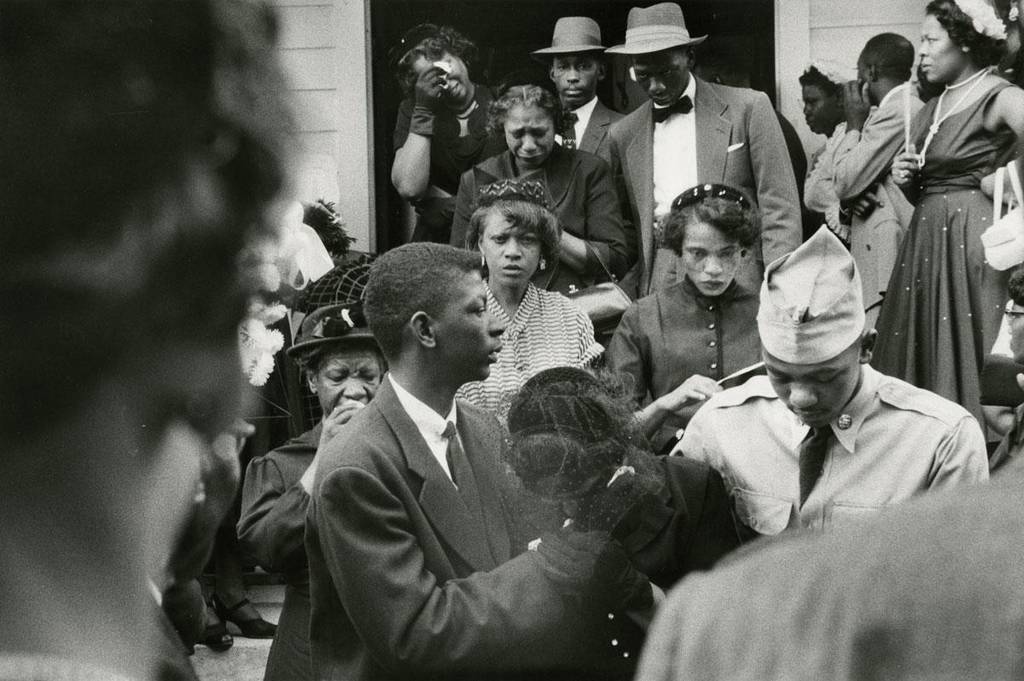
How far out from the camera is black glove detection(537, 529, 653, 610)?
2.70 m

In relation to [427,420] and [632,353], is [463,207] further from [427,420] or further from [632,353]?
[427,420]

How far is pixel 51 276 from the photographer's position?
0.74 m

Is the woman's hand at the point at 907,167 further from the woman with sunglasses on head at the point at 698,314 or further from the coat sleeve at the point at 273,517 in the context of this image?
the coat sleeve at the point at 273,517

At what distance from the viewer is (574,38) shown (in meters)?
5.02

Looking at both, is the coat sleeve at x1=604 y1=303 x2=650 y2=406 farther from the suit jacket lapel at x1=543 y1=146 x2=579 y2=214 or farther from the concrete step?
the concrete step

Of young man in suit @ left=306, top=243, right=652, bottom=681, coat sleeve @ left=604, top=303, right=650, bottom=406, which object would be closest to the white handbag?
coat sleeve @ left=604, top=303, right=650, bottom=406

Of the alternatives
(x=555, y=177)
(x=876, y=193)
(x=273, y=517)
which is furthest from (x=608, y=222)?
(x=273, y=517)

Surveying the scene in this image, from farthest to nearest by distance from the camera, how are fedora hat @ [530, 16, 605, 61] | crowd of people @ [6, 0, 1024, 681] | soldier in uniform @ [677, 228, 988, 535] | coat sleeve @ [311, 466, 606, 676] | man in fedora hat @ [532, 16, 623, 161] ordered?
fedora hat @ [530, 16, 605, 61]
man in fedora hat @ [532, 16, 623, 161]
soldier in uniform @ [677, 228, 988, 535]
coat sleeve @ [311, 466, 606, 676]
crowd of people @ [6, 0, 1024, 681]

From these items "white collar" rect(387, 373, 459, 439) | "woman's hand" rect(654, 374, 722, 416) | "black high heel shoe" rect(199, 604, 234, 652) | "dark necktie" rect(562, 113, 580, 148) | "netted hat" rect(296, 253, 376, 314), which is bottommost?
"black high heel shoe" rect(199, 604, 234, 652)

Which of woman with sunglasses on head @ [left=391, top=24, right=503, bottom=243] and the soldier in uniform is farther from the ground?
woman with sunglasses on head @ [left=391, top=24, right=503, bottom=243]

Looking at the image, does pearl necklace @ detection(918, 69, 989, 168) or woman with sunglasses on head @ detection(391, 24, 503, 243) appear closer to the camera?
pearl necklace @ detection(918, 69, 989, 168)

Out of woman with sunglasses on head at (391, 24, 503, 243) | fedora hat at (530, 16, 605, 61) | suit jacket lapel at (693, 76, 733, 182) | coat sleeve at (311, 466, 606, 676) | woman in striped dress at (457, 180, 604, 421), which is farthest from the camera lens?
fedora hat at (530, 16, 605, 61)

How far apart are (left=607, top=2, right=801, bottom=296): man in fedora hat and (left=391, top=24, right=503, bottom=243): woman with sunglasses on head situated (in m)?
0.53

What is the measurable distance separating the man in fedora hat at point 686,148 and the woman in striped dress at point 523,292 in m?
0.48
